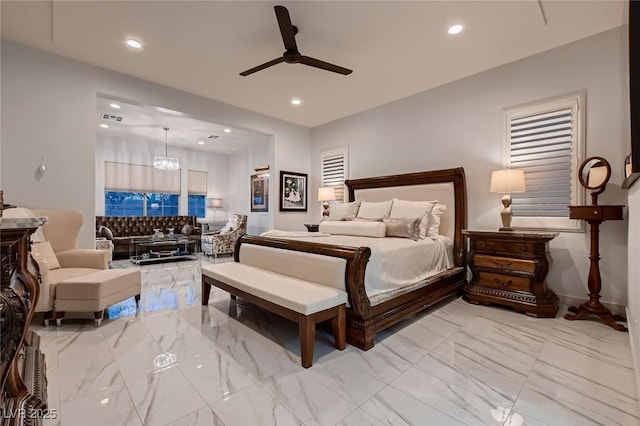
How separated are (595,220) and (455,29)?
92.0 inches

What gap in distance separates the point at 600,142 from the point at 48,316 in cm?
577

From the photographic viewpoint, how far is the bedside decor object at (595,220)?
8.74ft

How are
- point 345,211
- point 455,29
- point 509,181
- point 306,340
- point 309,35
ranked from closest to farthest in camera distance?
point 306,340
point 455,29
point 309,35
point 509,181
point 345,211

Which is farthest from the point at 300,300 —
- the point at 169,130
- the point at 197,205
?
the point at 197,205

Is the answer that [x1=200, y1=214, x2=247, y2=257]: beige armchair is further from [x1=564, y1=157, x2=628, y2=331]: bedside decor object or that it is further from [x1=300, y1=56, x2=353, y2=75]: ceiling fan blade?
[x1=564, y1=157, x2=628, y2=331]: bedside decor object

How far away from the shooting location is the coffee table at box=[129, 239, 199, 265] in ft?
19.6

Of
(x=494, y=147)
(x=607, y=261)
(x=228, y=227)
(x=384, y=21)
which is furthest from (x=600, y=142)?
(x=228, y=227)

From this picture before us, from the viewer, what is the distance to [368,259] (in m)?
2.38

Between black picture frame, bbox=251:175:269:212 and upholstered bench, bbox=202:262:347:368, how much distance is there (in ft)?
15.4

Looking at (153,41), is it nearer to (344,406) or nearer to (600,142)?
(344,406)

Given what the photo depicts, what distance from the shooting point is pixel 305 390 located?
174 cm

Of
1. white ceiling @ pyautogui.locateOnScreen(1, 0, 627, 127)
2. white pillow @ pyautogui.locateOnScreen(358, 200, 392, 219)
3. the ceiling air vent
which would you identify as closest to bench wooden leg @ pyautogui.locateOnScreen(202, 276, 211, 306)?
white pillow @ pyautogui.locateOnScreen(358, 200, 392, 219)

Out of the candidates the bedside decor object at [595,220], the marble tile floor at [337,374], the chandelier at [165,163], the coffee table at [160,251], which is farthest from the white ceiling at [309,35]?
the coffee table at [160,251]

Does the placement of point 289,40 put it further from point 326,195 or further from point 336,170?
point 336,170
